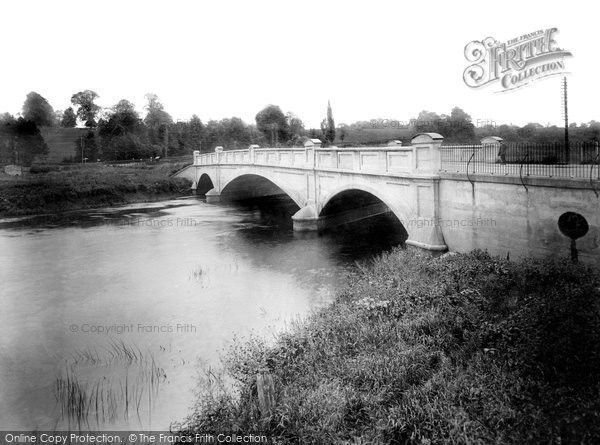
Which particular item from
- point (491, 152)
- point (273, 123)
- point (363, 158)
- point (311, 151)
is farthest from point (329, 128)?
point (491, 152)

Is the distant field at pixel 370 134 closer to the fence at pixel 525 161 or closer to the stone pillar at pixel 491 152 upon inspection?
the fence at pixel 525 161

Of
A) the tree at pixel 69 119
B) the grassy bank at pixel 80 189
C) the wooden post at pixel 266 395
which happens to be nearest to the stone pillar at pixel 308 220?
the wooden post at pixel 266 395

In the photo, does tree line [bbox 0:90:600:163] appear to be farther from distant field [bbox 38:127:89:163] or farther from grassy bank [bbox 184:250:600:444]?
grassy bank [bbox 184:250:600:444]

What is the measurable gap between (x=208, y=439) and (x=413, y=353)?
10.5ft

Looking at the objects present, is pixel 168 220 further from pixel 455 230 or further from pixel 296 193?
pixel 455 230

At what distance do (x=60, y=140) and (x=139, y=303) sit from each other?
56.1 meters

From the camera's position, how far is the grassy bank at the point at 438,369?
5723 millimetres

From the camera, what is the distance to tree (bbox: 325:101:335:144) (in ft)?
164

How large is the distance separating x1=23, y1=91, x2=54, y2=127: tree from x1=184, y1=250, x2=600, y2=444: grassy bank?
222 ft

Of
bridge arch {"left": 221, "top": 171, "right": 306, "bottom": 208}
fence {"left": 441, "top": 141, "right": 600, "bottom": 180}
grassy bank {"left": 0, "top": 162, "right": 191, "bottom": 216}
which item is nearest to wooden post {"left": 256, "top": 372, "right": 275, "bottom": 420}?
fence {"left": 441, "top": 141, "right": 600, "bottom": 180}

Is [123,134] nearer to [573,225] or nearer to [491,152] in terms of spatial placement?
[491,152]

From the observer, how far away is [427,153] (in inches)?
572

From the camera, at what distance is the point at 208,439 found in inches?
247

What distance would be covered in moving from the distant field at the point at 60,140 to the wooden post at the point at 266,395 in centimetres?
5786
